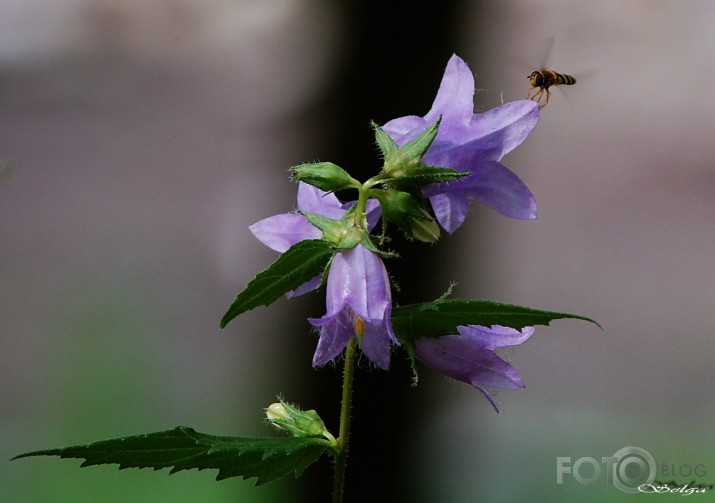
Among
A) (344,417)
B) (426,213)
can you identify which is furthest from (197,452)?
(426,213)

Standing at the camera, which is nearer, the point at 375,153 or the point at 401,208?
the point at 401,208

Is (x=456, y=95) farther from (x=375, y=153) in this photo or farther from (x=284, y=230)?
(x=375, y=153)

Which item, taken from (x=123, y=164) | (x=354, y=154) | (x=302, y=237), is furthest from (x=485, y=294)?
(x=302, y=237)

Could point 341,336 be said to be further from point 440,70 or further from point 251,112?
point 251,112

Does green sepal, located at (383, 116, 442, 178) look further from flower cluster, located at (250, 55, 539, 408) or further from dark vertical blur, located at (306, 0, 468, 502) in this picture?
dark vertical blur, located at (306, 0, 468, 502)

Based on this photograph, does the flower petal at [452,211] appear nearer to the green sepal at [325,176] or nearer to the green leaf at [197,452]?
the green sepal at [325,176]
